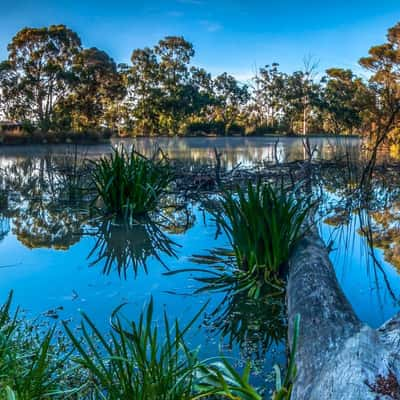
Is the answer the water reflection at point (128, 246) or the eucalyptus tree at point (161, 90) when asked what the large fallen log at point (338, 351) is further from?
the eucalyptus tree at point (161, 90)

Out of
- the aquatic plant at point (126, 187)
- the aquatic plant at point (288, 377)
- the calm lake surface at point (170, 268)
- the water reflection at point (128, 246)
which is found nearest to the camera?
the aquatic plant at point (288, 377)

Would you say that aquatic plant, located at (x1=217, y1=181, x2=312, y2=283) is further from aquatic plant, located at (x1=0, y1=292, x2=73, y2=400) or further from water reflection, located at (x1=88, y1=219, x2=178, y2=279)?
aquatic plant, located at (x1=0, y1=292, x2=73, y2=400)

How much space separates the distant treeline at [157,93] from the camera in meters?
29.6

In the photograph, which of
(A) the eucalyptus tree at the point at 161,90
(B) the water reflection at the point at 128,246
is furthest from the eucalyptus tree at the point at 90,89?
(B) the water reflection at the point at 128,246

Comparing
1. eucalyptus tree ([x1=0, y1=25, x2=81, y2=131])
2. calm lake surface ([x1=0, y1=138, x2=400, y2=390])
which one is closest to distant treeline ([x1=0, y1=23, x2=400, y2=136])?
eucalyptus tree ([x1=0, y1=25, x2=81, y2=131])

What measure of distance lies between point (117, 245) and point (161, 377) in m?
2.82

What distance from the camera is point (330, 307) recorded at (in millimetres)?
2139

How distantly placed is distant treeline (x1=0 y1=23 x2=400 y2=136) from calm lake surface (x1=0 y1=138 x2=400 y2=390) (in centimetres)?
1427

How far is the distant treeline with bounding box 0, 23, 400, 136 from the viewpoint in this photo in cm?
2958

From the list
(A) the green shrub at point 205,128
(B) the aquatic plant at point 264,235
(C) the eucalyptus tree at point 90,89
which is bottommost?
(B) the aquatic plant at point 264,235

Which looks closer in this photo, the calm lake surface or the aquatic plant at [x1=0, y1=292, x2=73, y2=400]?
the aquatic plant at [x1=0, y1=292, x2=73, y2=400]

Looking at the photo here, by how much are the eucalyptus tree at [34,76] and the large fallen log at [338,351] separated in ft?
96.0

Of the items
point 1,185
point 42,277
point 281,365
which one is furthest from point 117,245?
point 1,185

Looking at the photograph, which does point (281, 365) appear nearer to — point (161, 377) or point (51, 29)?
point (161, 377)
